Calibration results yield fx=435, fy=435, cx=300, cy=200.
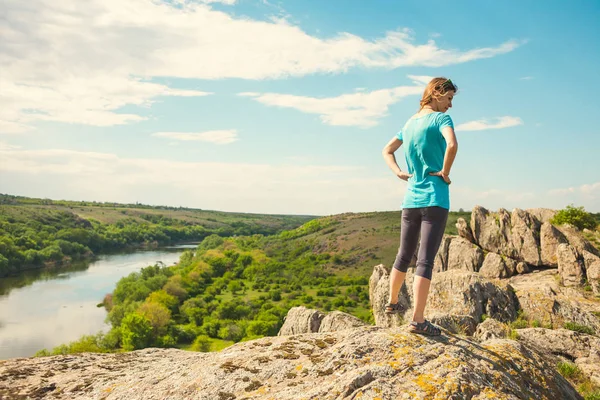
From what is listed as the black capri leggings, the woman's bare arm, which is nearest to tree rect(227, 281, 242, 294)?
the woman's bare arm

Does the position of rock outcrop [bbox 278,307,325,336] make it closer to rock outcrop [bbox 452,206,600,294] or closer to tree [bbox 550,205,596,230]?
rock outcrop [bbox 452,206,600,294]

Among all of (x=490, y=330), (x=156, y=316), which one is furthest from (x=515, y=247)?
(x=156, y=316)

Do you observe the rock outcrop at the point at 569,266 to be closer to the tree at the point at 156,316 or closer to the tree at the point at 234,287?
the tree at the point at 156,316

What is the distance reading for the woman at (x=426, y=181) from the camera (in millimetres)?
5887

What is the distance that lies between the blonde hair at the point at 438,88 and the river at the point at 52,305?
62.4 m

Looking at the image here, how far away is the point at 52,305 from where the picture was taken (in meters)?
79.1

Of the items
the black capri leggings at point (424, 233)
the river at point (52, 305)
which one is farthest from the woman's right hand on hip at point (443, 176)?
the river at point (52, 305)

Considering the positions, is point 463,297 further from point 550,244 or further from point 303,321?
point 550,244

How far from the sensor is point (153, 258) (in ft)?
502

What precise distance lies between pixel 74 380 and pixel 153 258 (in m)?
154

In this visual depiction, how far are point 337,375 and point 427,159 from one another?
10.1 feet

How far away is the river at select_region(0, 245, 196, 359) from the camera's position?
6109cm

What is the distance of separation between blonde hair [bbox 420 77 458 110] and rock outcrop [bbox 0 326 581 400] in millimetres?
3392

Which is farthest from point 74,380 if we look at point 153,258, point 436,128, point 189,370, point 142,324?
point 153,258
